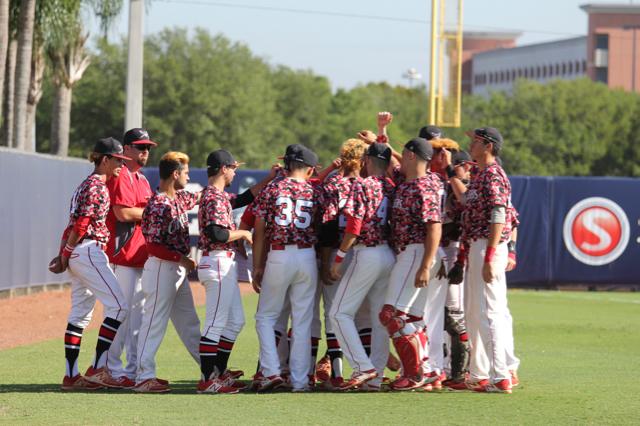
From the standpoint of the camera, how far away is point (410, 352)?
10273 mm

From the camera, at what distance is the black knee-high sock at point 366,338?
10.9 m

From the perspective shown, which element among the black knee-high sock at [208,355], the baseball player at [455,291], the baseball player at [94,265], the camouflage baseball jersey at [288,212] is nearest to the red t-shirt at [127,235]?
the baseball player at [94,265]

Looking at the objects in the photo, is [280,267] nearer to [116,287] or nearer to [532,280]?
[116,287]

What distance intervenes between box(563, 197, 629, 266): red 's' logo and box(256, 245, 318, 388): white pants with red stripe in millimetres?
16167

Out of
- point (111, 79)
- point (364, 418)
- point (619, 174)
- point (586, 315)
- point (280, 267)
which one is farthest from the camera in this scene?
Result: point (619, 174)

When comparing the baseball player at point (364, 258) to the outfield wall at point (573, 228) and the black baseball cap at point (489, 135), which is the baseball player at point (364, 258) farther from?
the outfield wall at point (573, 228)

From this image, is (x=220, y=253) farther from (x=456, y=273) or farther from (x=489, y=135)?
(x=489, y=135)

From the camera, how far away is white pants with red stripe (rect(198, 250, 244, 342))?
10219mm

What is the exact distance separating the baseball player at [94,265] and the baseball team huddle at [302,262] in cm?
1

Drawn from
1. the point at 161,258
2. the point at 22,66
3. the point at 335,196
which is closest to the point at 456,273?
the point at 335,196

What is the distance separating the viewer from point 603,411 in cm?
947

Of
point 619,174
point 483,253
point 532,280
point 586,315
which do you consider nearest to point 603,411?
point 483,253

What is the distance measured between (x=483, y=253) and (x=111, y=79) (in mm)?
67019

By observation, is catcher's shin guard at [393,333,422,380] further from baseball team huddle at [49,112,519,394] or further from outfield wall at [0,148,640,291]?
outfield wall at [0,148,640,291]
